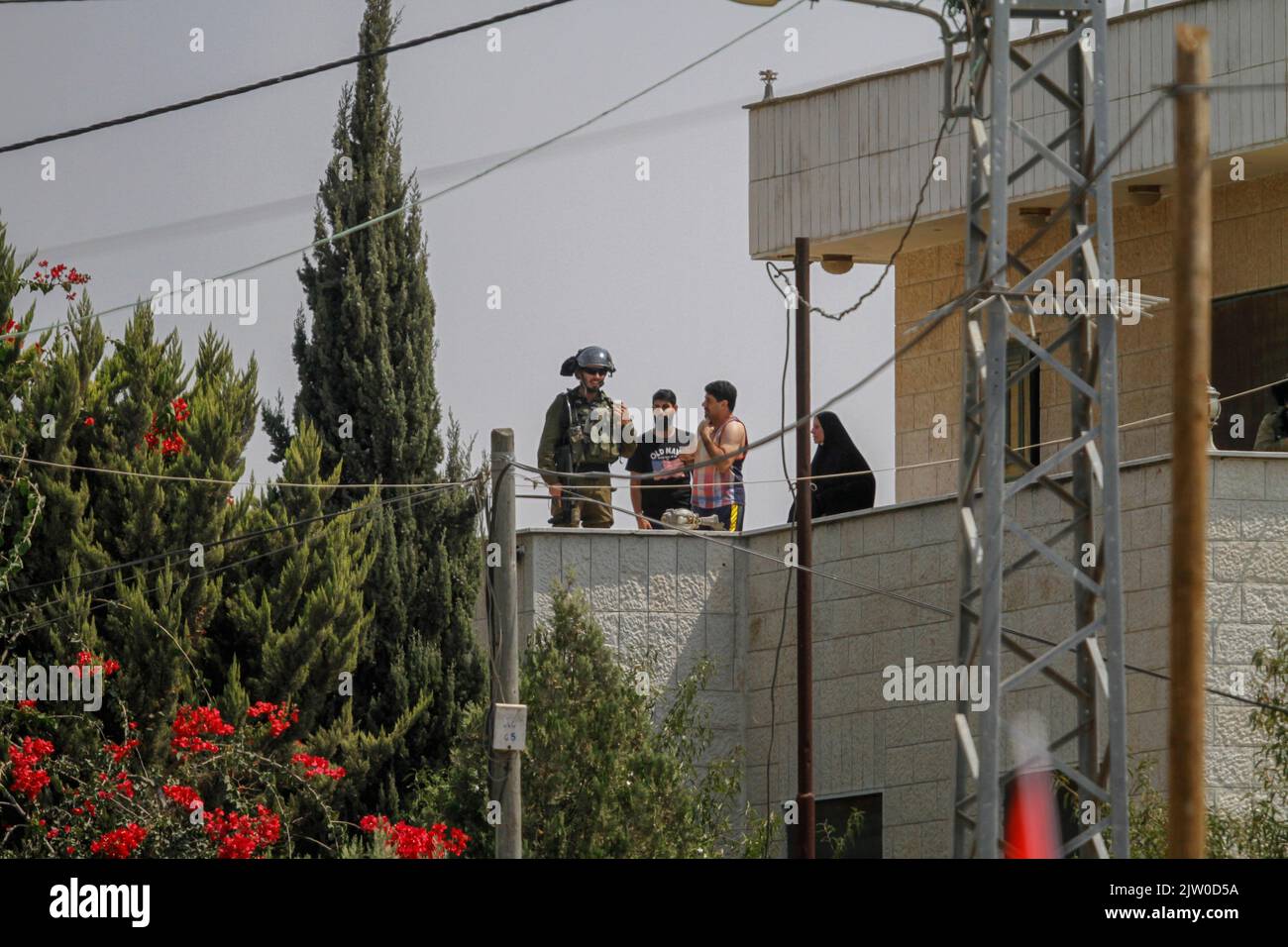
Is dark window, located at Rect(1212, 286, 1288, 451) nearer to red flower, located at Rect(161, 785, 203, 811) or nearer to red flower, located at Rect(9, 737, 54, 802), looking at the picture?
red flower, located at Rect(161, 785, 203, 811)

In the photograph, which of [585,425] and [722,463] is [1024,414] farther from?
[585,425]

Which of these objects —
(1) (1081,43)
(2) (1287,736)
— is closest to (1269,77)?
(2) (1287,736)

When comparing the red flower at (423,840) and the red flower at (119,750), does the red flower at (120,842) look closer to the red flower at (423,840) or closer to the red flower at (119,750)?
the red flower at (119,750)

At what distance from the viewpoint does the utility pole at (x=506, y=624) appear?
1625cm

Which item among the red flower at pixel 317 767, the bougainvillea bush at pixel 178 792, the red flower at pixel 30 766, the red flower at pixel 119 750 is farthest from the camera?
the red flower at pixel 317 767

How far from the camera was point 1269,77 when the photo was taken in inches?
753

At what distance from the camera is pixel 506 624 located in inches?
650

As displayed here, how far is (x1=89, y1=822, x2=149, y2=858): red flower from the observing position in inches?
668
